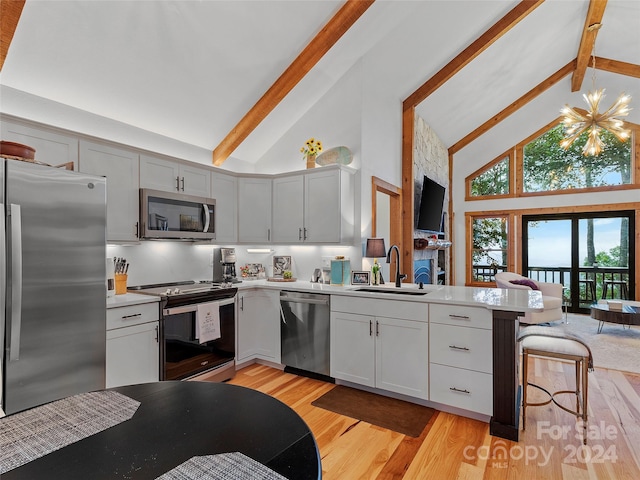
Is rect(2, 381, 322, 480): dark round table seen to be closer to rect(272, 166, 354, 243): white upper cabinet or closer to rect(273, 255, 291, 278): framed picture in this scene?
rect(272, 166, 354, 243): white upper cabinet

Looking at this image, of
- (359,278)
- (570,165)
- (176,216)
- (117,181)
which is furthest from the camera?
(570,165)

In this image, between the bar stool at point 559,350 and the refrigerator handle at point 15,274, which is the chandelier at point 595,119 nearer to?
the bar stool at point 559,350

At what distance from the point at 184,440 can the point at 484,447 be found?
2193 mm

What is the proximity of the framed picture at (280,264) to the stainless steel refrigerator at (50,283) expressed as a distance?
92.5 inches

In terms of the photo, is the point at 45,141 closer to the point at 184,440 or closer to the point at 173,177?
the point at 173,177

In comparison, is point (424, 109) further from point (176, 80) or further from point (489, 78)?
point (176, 80)

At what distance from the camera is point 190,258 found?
3939 mm

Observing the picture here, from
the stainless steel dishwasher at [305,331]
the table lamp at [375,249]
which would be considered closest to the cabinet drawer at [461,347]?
the stainless steel dishwasher at [305,331]

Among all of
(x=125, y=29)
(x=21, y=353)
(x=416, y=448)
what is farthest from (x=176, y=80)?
(x=416, y=448)

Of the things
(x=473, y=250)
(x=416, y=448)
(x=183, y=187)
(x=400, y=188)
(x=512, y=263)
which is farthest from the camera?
(x=473, y=250)

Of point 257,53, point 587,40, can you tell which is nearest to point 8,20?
point 257,53

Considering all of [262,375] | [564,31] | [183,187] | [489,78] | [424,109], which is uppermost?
[564,31]

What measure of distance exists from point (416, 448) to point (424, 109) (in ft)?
16.8

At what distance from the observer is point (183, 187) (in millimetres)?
3580
